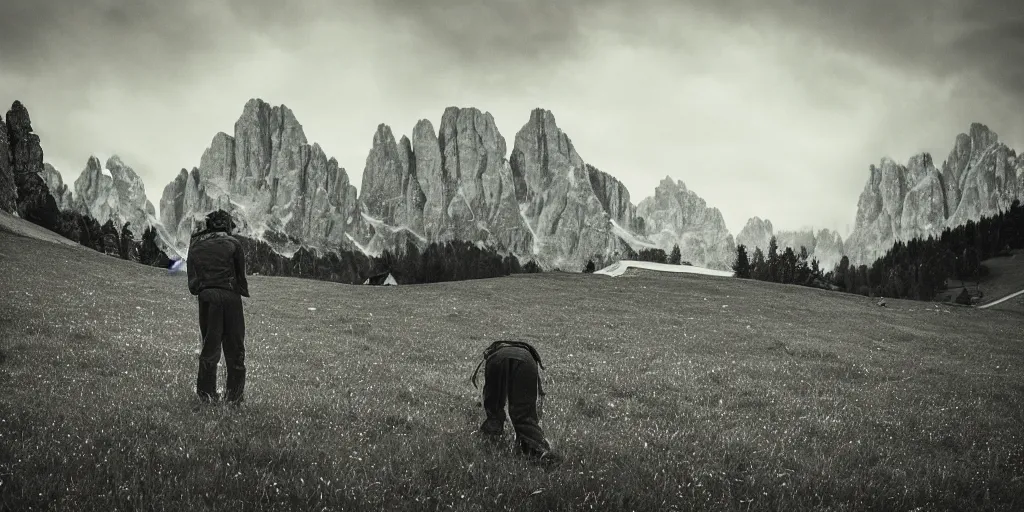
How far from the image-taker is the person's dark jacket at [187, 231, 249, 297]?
30.5 ft

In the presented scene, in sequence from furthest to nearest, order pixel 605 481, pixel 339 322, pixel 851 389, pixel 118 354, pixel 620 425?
pixel 339 322, pixel 851 389, pixel 118 354, pixel 620 425, pixel 605 481

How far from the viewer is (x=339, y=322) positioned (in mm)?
26672

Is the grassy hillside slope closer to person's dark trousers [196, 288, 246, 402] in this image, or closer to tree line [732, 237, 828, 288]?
tree line [732, 237, 828, 288]


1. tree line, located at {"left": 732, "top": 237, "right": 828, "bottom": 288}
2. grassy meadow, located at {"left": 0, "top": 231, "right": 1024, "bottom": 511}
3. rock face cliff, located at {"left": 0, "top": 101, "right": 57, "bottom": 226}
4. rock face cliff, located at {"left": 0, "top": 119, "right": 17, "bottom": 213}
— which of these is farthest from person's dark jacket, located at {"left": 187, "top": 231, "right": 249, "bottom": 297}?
rock face cliff, located at {"left": 0, "top": 101, "right": 57, "bottom": 226}

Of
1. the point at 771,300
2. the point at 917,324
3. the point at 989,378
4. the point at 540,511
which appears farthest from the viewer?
the point at 771,300

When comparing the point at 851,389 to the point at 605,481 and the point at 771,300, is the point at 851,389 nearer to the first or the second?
→ the point at 605,481

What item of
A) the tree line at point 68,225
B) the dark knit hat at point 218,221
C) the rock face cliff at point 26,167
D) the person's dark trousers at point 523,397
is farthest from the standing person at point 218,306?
the rock face cliff at point 26,167

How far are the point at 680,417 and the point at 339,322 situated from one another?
1997 centimetres

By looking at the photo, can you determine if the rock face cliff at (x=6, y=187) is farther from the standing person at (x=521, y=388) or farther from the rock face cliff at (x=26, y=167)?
the standing person at (x=521, y=388)

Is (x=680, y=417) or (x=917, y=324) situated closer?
(x=680, y=417)

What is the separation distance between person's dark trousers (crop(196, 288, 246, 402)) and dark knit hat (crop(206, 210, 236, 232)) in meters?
1.37

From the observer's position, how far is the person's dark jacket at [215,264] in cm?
930

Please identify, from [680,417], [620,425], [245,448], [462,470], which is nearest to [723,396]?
[680,417]

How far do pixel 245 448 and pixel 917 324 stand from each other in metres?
46.5
